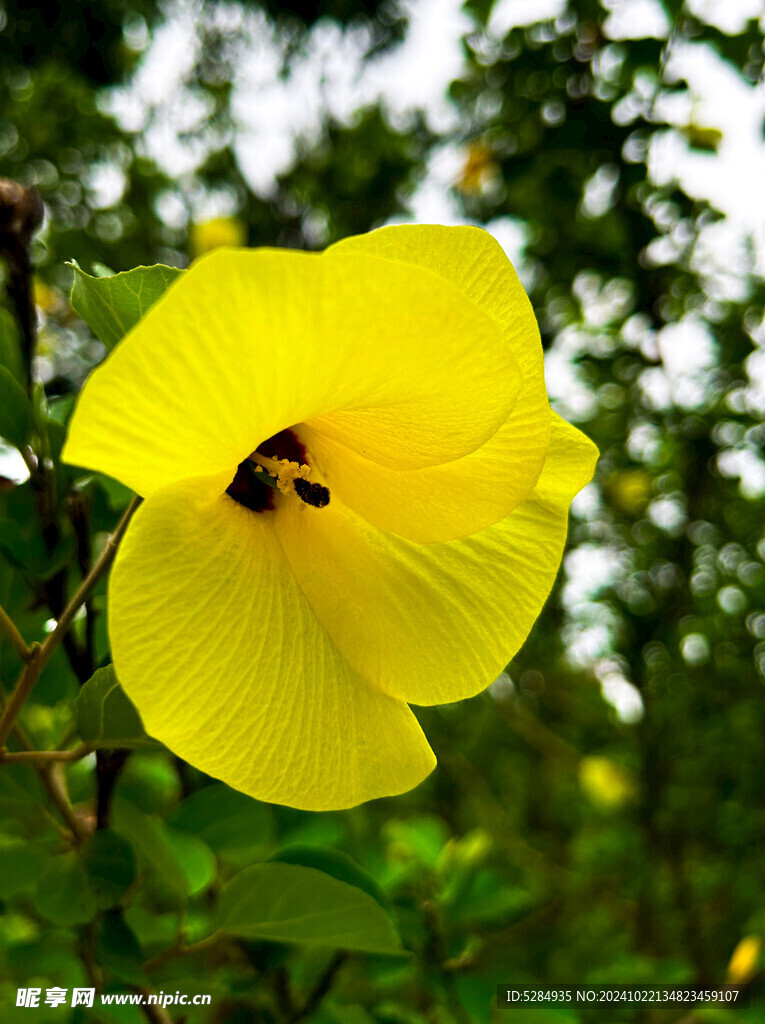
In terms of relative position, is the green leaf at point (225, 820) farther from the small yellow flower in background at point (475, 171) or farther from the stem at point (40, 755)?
the small yellow flower in background at point (475, 171)

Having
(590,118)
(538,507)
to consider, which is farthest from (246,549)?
(590,118)

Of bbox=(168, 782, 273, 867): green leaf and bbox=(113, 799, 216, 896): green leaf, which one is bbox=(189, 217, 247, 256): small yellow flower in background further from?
bbox=(113, 799, 216, 896): green leaf

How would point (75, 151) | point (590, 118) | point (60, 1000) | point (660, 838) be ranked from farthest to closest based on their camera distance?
1. point (75, 151)
2. point (660, 838)
3. point (590, 118)
4. point (60, 1000)

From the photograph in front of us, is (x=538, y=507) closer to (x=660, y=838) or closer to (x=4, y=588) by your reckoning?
(x=4, y=588)

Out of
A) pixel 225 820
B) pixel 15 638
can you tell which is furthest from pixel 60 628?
pixel 225 820

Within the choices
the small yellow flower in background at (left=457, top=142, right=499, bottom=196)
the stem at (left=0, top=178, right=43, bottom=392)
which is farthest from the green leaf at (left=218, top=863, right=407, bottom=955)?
the small yellow flower in background at (left=457, top=142, right=499, bottom=196)

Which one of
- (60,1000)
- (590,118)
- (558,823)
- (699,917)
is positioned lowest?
(558,823)

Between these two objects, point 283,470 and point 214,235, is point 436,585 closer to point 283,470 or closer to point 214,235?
point 283,470
